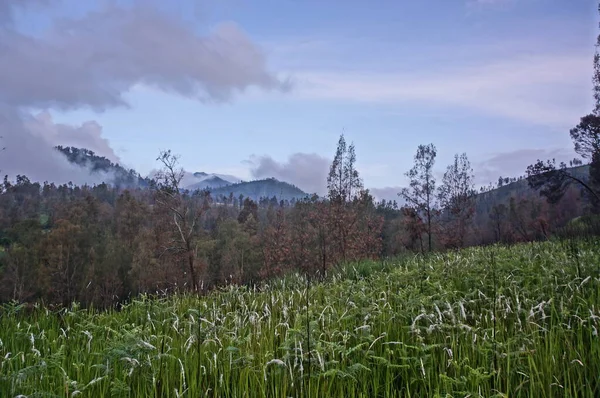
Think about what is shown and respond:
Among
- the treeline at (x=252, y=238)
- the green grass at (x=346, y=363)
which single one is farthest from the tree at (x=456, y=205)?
the green grass at (x=346, y=363)

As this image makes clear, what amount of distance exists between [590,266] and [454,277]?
95.6 inches

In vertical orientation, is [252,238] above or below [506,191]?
below

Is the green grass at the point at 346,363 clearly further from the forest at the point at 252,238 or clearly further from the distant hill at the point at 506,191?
the distant hill at the point at 506,191

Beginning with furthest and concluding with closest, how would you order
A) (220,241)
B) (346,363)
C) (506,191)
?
(506,191) → (220,241) → (346,363)

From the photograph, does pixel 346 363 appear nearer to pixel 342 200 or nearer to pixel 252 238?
pixel 342 200

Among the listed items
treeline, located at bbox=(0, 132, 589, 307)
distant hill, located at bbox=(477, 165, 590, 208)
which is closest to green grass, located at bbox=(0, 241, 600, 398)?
treeline, located at bbox=(0, 132, 589, 307)

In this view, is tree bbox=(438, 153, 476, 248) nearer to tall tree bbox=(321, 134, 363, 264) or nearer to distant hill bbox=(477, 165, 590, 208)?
tall tree bbox=(321, 134, 363, 264)

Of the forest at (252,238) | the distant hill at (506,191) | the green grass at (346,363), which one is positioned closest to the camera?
the green grass at (346,363)

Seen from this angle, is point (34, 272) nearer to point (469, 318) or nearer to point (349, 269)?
point (349, 269)

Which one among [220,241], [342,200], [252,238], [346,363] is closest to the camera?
[346,363]

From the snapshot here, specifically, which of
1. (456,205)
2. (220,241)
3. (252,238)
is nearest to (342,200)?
(456,205)

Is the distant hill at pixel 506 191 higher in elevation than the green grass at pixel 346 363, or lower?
higher

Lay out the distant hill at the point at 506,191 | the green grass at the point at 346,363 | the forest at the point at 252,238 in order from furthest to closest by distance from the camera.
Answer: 1. the distant hill at the point at 506,191
2. the forest at the point at 252,238
3. the green grass at the point at 346,363

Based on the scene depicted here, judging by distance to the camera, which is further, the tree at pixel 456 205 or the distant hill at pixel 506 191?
the distant hill at pixel 506 191
